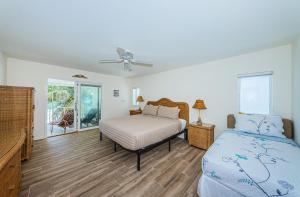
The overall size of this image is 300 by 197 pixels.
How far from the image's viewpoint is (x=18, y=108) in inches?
90.9

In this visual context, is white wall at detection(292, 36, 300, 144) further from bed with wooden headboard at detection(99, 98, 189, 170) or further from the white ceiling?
bed with wooden headboard at detection(99, 98, 189, 170)

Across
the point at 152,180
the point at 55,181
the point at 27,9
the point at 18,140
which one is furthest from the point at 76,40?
the point at 152,180

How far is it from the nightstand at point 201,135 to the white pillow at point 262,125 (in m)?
0.63

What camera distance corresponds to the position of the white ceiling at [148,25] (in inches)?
54.4

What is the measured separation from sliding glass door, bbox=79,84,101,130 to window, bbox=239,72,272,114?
4998mm

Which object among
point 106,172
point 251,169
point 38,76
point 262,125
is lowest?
point 106,172

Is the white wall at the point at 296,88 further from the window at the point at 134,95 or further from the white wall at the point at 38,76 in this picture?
the white wall at the point at 38,76

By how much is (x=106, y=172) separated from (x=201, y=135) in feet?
7.61

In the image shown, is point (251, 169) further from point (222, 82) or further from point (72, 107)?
point (72, 107)

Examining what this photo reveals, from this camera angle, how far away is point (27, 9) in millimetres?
1450

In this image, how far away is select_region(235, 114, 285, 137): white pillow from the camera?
2.19m

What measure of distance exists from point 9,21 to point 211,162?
3259mm

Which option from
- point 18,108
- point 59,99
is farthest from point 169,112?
point 59,99

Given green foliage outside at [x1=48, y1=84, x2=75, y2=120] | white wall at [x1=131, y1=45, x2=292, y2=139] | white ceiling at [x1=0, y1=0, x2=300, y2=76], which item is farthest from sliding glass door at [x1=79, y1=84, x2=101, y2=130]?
white wall at [x1=131, y1=45, x2=292, y2=139]
